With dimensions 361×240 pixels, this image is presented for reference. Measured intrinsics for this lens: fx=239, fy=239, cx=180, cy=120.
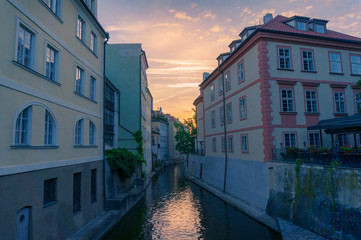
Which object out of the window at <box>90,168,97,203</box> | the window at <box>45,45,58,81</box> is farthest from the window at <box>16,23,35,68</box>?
the window at <box>90,168,97,203</box>

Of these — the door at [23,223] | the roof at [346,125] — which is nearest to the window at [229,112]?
the roof at [346,125]

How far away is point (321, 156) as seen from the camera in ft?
44.3

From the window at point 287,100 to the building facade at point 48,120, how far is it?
534 inches

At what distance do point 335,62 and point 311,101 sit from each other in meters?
4.39

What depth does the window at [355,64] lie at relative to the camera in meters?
20.3

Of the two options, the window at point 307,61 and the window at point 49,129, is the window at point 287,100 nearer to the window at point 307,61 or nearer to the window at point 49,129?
the window at point 307,61

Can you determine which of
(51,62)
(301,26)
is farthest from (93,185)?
(301,26)

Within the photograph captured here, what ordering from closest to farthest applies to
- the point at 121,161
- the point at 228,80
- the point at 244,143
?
the point at 121,161 < the point at 244,143 < the point at 228,80

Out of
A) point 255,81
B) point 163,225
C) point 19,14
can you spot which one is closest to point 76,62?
point 19,14

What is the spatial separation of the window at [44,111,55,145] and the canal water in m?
6.21

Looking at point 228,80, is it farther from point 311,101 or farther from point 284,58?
point 311,101

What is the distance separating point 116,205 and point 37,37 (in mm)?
11488

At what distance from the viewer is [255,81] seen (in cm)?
1872

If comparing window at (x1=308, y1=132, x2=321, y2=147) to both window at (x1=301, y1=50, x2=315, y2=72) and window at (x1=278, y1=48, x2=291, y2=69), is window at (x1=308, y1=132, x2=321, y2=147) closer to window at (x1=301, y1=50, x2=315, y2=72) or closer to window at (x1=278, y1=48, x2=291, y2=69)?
window at (x1=301, y1=50, x2=315, y2=72)
